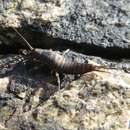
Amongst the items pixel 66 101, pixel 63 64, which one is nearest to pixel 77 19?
pixel 63 64

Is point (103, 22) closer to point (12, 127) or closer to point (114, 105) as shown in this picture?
point (114, 105)

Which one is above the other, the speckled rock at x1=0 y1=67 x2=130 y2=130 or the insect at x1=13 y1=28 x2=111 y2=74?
the insect at x1=13 y1=28 x2=111 y2=74

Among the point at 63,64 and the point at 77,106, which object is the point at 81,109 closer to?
the point at 77,106

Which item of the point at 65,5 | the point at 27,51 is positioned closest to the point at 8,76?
the point at 27,51

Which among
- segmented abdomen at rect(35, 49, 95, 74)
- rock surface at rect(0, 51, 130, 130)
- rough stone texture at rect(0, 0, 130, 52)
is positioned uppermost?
rough stone texture at rect(0, 0, 130, 52)

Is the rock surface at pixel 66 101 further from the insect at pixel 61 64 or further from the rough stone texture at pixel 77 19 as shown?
the rough stone texture at pixel 77 19

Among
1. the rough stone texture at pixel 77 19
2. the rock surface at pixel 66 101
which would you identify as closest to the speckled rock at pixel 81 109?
the rock surface at pixel 66 101

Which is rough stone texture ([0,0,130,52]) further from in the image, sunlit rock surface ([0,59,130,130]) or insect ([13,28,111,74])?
sunlit rock surface ([0,59,130,130])

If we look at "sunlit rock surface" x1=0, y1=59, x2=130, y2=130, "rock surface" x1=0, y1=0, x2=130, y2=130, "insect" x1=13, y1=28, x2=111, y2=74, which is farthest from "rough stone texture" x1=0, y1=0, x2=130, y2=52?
"sunlit rock surface" x1=0, y1=59, x2=130, y2=130
